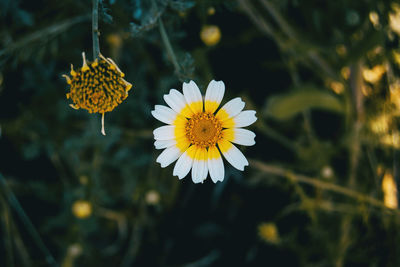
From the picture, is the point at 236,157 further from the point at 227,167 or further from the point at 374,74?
the point at 374,74

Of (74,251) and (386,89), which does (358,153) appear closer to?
(386,89)

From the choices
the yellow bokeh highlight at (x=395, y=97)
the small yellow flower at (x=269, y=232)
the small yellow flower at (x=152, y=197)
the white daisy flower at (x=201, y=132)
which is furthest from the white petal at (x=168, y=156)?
the yellow bokeh highlight at (x=395, y=97)

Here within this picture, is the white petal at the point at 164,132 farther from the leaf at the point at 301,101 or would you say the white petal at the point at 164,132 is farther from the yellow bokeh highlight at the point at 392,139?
the yellow bokeh highlight at the point at 392,139

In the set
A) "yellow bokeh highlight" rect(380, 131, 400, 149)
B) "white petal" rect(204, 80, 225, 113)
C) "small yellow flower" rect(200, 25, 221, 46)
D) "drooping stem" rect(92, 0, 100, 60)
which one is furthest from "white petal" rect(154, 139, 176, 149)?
"yellow bokeh highlight" rect(380, 131, 400, 149)

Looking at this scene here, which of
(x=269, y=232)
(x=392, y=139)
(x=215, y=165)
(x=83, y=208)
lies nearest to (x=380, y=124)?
(x=392, y=139)

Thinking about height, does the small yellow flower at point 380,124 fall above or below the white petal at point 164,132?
above

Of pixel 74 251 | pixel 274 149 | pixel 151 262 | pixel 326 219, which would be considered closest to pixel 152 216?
pixel 151 262

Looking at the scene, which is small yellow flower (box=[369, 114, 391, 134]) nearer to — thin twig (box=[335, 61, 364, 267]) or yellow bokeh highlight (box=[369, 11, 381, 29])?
thin twig (box=[335, 61, 364, 267])
